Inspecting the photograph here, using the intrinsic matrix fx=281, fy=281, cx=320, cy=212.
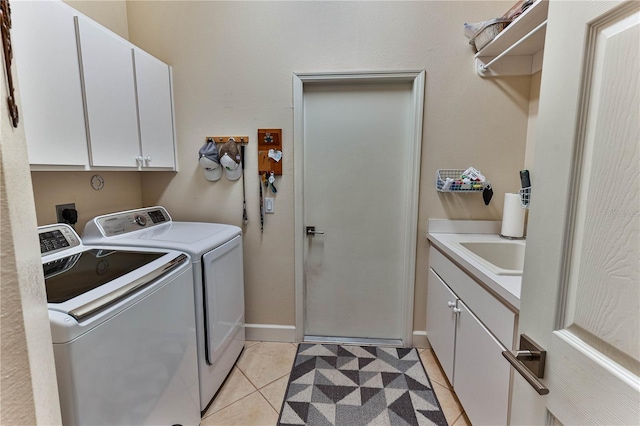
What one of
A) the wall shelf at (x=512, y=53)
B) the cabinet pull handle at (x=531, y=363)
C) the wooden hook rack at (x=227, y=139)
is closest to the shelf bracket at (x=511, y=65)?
the wall shelf at (x=512, y=53)

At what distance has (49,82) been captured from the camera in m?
1.23

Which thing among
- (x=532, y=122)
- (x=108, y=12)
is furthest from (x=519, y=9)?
(x=108, y=12)

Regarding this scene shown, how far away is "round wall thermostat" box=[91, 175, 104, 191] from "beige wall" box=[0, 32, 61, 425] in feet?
5.63

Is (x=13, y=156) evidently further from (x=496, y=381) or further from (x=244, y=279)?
(x=244, y=279)

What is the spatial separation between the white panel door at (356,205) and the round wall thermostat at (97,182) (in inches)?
54.1

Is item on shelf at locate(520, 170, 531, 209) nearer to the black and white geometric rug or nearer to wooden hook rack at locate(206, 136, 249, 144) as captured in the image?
the black and white geometric rug

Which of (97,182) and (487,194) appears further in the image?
(487,194)

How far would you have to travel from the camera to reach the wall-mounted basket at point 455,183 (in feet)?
6.35

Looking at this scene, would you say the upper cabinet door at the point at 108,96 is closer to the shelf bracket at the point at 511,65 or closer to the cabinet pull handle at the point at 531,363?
the cabinet pull handle at the point at 531,363

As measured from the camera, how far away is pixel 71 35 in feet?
4.34

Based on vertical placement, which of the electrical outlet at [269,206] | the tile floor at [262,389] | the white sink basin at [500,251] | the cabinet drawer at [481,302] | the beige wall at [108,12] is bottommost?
the tile floor at [262,389]

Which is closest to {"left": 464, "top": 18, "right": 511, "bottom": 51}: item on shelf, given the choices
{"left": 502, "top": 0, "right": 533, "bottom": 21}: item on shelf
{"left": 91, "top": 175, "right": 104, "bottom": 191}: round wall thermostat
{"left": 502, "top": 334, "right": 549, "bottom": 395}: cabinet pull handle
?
{"left": 502, "top": 0, "right": 533, "bottom": 21}: item on shelf

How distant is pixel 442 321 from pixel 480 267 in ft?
2.26

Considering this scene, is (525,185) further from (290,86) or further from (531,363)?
(290,86)
